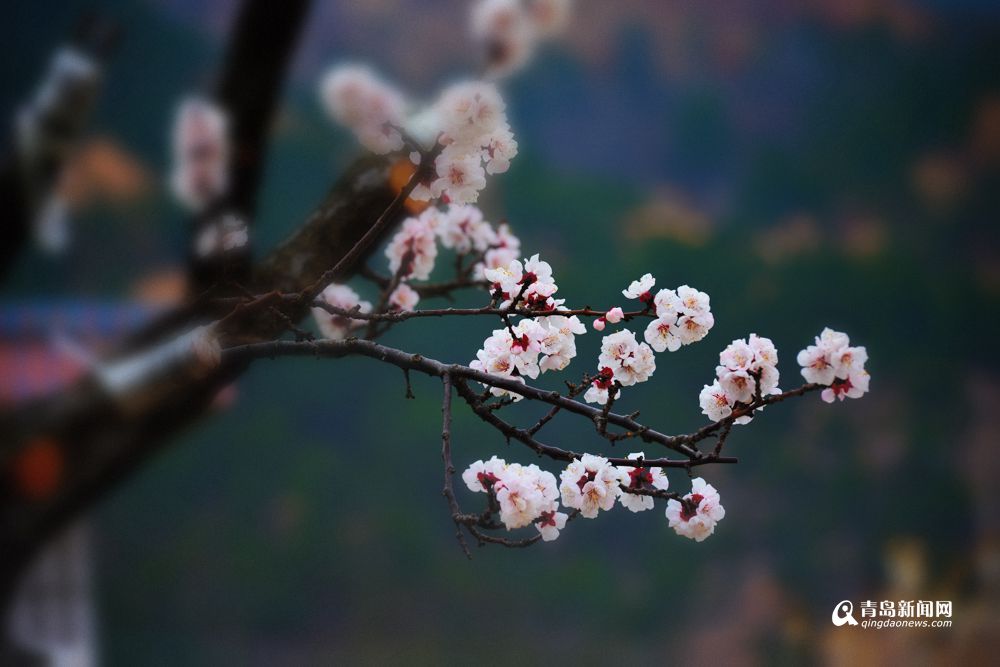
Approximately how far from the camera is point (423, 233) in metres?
1.04

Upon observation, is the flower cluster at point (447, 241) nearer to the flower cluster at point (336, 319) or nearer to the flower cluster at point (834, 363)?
the flower cluster at point (336, 319)

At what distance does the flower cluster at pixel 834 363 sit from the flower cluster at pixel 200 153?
626mm

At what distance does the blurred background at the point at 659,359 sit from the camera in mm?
4402

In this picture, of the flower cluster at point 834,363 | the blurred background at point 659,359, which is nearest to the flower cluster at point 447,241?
the flower cluster at point 834,363

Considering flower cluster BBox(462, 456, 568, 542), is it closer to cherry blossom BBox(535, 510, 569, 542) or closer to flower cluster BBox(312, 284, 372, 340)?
cherry blossom BBox(535, 510, 569, 542)

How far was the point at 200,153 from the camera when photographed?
95 centimetres

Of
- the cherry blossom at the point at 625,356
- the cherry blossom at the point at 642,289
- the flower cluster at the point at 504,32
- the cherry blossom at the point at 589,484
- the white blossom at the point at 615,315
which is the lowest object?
the cherry blossom at the point at 589,484

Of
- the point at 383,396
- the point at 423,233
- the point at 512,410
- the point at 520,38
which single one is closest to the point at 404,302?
the point at 423,233

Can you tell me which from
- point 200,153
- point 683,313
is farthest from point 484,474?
point 200,153

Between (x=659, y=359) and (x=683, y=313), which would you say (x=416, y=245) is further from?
(x=659, y=359)

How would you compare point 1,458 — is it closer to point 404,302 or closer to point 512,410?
point 404,302

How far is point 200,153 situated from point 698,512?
692 millimetres

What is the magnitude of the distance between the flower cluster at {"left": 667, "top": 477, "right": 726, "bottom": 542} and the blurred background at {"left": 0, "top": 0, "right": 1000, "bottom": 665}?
318 cm

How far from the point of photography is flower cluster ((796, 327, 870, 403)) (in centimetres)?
77
